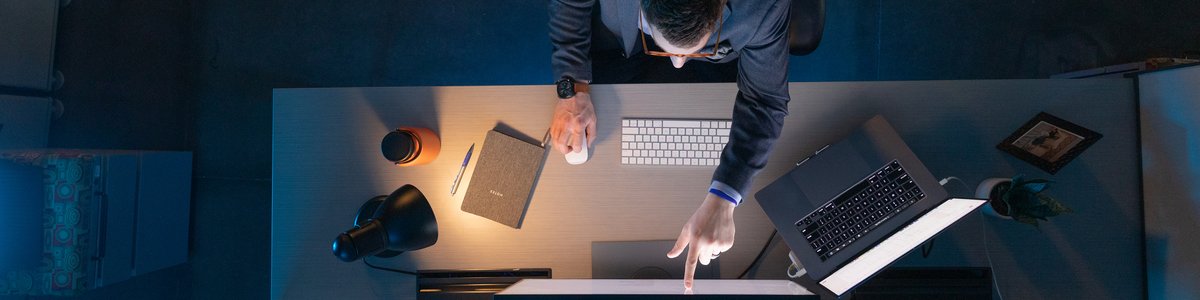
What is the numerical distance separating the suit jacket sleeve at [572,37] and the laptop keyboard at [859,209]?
2.06ft

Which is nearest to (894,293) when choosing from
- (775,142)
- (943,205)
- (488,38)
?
(943,205)

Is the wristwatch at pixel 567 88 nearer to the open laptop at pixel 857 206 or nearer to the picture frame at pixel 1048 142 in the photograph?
the open laptop at pixel 857 206

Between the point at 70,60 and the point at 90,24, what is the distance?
0.45ft

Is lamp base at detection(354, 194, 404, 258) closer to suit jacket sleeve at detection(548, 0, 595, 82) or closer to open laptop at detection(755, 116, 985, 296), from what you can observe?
suit jacket sleeve at detection(548, 0, 595, 82)

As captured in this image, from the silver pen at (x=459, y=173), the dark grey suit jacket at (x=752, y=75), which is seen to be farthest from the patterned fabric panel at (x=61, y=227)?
the dark grey suit jacket at (x=752, y=75)

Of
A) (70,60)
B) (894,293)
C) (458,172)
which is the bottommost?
(894,293)

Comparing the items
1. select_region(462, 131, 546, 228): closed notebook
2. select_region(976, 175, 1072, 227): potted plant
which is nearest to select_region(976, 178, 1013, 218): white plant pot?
select_region(976, 175, 1072, 227): potted plant

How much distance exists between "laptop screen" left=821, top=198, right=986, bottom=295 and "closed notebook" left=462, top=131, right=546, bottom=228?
2.28 feet

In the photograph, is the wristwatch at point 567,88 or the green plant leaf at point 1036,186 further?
the wristwatch at point 567,88

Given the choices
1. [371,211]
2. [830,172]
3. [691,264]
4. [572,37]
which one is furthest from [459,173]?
[830,172]

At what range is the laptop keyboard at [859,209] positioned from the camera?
115cm

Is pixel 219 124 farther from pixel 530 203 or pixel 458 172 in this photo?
pixel 530 203

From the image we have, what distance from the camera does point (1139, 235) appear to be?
1274 mm

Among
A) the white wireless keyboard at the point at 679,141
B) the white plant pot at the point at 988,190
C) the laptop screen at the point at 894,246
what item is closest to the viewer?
the laptop screen at the point at 894,246
